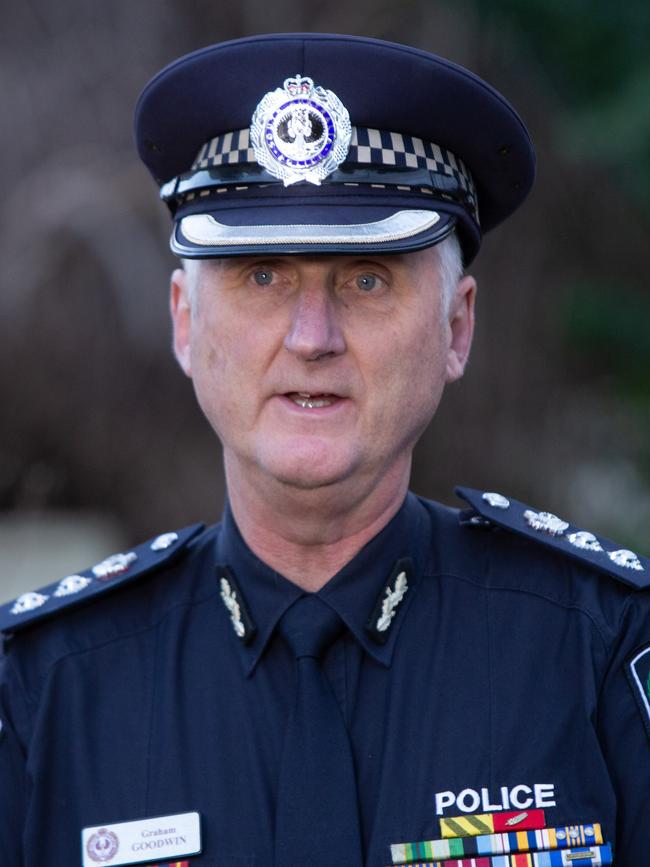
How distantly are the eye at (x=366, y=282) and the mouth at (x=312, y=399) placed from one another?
20 centimetres

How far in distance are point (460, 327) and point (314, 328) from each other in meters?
0.47

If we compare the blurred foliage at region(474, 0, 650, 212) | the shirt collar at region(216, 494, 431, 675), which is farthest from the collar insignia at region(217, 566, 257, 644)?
the blurred foliage at region(474, 0, 650, 212)

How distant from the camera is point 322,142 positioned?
2.41 meters

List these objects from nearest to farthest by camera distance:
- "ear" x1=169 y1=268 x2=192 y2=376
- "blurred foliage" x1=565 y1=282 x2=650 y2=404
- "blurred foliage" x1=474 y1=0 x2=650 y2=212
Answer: "ear" x1=169 y1=268 x2=192 y2=376
"blurred foliage" x1=474 y1=0 x2=650 y2=212
"blurred foliage" x1=565 y1=282 x2=650 y2=404

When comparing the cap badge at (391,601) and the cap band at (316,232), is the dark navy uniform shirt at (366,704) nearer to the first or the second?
the cap badge at (391,601)

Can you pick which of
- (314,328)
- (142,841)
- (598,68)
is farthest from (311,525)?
(598,68)

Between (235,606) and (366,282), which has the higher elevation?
(366,282)

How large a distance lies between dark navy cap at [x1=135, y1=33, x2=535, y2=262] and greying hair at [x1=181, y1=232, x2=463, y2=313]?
4 centimetres

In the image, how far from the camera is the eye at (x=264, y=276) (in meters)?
2.41

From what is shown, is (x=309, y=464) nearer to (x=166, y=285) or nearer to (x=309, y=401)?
(x=309, y=401)

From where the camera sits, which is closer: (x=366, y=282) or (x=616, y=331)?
(x=366, y=282)

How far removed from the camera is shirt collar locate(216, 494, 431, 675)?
2479mm

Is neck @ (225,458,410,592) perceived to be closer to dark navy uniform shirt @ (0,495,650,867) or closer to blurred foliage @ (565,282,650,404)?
dark navy uniform shirt @ (0,495,650,867)

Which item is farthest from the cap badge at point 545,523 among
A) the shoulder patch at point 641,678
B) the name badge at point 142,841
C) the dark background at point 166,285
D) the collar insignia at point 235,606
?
the dark background at point 166,285
